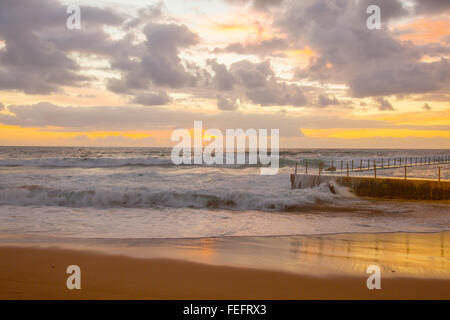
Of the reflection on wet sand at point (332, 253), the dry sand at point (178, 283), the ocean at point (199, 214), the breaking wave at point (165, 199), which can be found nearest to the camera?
the dry sand at point (178, 283)

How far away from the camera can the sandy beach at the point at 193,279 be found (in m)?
4.70

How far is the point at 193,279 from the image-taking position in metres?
5.26

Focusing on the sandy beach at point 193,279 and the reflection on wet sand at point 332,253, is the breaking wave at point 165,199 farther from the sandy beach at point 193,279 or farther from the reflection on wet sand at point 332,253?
the sandy beach at point 193,279

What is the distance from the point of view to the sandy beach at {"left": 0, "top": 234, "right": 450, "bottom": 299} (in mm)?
4703

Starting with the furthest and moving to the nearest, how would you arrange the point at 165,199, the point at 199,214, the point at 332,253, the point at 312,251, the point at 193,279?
the point at 165,199, the point at 199,214, the point at 312,251, the point at 332,253, the point at 193,279

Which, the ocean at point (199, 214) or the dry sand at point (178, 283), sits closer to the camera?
A: the dry sand at point (178, 283)

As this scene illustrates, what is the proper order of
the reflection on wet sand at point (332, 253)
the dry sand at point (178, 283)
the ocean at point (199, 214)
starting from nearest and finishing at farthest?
the dry sand at point (178, 283)
the reflection on wet sand at point (332, 253)
the ocean at point (199, 214)

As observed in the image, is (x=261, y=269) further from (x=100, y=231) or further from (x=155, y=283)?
(x=100, y=231)

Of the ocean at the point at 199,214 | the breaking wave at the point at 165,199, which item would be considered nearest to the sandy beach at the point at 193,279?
the ocean at the point at 199,214

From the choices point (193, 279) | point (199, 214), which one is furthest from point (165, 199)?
point (193, 279)

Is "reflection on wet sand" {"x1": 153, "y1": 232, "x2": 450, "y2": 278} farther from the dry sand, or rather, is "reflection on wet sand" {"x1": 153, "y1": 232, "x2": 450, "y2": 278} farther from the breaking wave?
the breaking wave

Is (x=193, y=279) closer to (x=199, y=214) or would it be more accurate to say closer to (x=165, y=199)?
(x=199, y=214)

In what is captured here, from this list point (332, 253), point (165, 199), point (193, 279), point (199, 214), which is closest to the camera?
point (193, 279)
